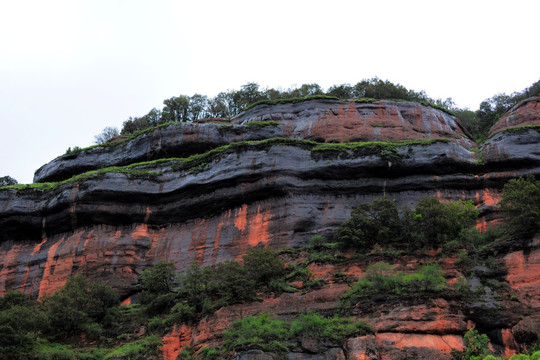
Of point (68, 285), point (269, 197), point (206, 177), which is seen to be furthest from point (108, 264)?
point (269, 197)

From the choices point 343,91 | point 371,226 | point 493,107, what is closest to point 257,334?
point 371,226

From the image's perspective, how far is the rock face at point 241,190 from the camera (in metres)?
29.2

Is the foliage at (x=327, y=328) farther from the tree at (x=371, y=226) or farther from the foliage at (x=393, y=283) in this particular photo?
the tree at (x=371, y=226)

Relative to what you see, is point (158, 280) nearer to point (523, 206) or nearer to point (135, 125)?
point (523, 206)

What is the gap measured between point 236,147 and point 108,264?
8.49 meters

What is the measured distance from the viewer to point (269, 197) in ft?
98.8

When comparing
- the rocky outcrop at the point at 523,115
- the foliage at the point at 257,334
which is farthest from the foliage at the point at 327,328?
the rocky outcrop at the point at 523,115

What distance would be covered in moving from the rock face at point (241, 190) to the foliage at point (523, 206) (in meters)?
2.45

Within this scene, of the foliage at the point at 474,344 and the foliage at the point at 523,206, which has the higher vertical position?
the foliage at the point at 523,206

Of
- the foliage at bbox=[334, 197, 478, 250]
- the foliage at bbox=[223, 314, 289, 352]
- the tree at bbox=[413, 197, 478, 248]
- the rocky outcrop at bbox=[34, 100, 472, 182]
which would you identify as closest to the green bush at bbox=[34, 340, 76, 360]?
the foliage at bbox=[223, 314, 289, 352]

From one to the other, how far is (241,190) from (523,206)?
505 inches

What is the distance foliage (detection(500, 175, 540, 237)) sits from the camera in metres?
23.4

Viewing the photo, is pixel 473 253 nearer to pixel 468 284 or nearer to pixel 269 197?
pixel 468 284

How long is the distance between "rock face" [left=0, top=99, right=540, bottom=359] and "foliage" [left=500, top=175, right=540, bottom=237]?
2448 millimetres
